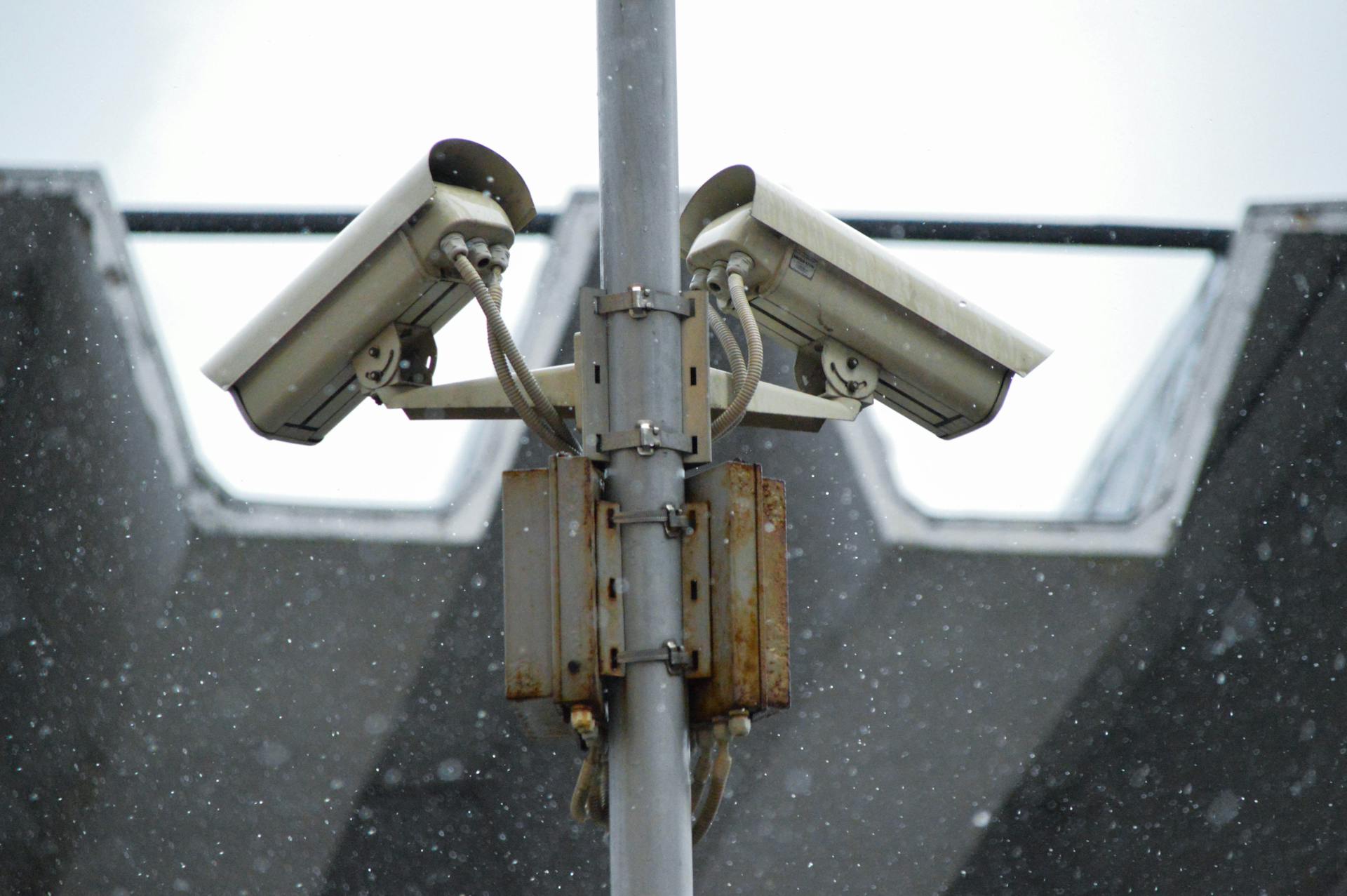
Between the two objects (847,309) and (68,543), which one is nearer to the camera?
(847,309)

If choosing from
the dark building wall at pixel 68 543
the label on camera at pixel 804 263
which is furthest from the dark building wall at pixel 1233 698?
the label on camera at pixel 804 263

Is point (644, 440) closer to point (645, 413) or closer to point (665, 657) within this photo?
point (645, 413)

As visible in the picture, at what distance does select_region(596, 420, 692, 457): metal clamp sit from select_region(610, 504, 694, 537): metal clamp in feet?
0.22

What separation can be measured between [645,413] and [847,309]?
364 millimetres

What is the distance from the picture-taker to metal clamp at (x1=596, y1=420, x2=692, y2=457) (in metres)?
1.68

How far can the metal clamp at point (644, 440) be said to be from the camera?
66.1 inches

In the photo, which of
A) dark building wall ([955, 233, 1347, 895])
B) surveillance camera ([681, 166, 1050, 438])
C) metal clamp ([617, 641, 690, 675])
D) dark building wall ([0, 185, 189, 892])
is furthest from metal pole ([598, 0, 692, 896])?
dark building wall ([955, 233, 1347, 895])

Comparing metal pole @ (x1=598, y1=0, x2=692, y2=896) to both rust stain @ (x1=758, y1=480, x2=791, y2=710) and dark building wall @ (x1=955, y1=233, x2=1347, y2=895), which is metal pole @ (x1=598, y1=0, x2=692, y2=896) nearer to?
rust stain @ (x1=758, y1=480, x2=791, y2=710)

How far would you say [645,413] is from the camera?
171 cm

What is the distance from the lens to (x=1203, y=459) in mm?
5363

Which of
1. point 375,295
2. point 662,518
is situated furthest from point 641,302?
point 375,295

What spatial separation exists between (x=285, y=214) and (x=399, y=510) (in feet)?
3.51

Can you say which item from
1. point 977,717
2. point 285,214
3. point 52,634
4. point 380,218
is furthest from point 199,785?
point 380,218

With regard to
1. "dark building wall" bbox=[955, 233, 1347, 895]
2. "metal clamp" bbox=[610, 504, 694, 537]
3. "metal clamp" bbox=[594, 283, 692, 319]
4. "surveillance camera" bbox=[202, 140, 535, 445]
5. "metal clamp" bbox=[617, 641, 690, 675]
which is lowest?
"metal clamp" bbox=[617, 641, 690, 675]
